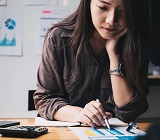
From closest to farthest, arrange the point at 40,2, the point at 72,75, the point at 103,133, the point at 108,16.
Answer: the point at 103,133, the point at 108,16, the point at 72,75, the point at 40,2

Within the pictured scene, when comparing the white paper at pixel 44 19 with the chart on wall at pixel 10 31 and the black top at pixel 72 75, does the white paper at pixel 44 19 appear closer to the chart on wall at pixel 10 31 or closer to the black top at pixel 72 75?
the chart on wall at pixel 10 31

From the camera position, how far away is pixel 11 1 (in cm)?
216

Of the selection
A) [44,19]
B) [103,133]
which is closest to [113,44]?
[103,133]

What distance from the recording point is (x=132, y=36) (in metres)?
1.06

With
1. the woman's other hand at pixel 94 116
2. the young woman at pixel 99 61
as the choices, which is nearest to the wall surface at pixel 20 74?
the young woman at pixel 99 61

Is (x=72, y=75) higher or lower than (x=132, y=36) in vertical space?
lower

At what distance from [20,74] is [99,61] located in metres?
1.15

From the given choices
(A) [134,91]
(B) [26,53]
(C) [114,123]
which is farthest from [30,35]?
(C) [114,123]

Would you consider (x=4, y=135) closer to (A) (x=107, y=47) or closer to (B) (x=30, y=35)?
(A) (x=107, y=47)

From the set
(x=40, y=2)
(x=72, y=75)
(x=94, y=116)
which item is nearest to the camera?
(x=94, y=116)

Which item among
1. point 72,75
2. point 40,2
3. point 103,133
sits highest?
point 40,2

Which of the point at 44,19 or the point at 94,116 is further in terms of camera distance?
the point at 44,19

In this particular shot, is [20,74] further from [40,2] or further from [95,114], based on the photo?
[95,114]

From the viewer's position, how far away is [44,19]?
218cm
